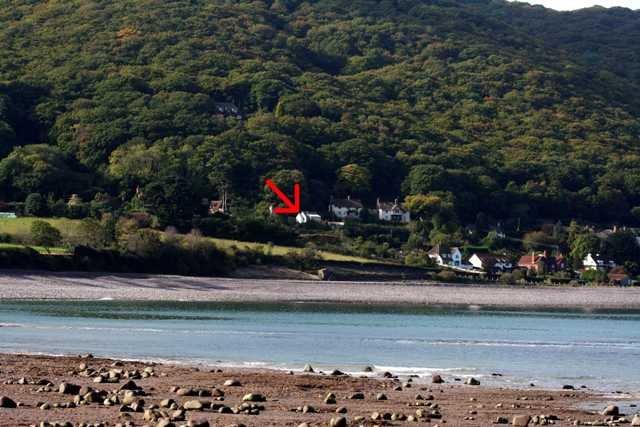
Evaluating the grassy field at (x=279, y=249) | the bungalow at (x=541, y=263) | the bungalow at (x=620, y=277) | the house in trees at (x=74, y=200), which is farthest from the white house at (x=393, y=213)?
the house in trees at (x=74, y=200)

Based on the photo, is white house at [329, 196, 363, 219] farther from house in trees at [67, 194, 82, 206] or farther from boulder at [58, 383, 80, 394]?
boulder at [58, 383, 80, 394]

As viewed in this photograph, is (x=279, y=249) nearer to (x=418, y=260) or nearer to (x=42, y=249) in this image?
(x=418, y=260)

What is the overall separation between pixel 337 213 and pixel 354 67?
7236cm

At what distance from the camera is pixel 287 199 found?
113125mm

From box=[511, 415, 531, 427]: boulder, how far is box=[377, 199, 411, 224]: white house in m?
92.3

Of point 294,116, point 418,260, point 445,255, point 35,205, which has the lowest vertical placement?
point 445,255

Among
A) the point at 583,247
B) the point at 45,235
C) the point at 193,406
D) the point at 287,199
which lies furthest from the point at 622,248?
the point at 193,406

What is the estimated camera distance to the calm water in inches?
1379

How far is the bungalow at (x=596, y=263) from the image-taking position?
4299 inches

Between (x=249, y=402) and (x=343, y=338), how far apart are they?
22.0 metres

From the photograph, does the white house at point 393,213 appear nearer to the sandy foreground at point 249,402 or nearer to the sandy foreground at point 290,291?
the sandy foreground at point 290,291

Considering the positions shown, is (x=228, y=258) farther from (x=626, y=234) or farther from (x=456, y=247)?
(x=626, y=234)

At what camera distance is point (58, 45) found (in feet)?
531

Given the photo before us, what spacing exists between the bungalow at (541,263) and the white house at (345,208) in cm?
1495
